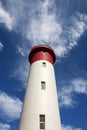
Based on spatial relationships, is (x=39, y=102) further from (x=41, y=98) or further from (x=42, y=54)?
(x=42, y=54)

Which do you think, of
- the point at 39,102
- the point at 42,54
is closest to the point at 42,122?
the point at 39,102

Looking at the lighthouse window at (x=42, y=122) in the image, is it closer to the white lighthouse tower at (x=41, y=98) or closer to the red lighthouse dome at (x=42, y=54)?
the white lighthouse tower at (x=41, y=98)

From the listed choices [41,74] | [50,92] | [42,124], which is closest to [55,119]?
[42,124]

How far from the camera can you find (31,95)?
21391 millimetres

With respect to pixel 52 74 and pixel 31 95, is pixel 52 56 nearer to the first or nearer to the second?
pixel 52 74

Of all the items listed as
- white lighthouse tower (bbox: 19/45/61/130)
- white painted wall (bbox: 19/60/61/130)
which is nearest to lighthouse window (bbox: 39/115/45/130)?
white lighthouse tower (bbox: 19/45/61/130)

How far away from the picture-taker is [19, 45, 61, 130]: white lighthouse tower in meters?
19.4

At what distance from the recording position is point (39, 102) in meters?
20.5

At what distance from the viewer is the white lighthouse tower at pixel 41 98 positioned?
765 inches

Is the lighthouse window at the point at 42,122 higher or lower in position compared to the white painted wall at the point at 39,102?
lower

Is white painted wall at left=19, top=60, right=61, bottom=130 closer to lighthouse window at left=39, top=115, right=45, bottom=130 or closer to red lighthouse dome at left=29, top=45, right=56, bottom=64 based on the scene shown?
lighthouse window at left=39, top=115, right=45, bottom=130

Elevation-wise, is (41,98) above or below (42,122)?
above

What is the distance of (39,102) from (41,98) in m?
0.51

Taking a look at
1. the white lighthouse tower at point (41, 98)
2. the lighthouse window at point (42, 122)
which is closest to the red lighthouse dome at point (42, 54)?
the white lighthouse tower at point (41, 98)
